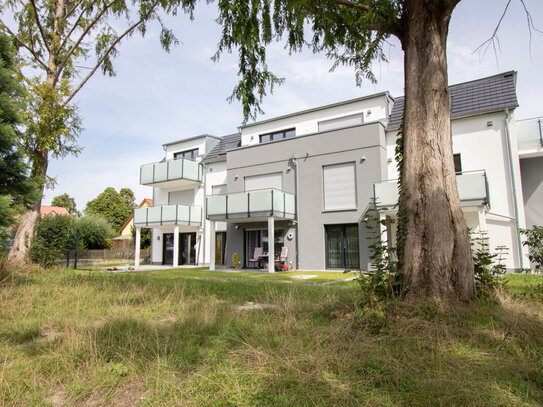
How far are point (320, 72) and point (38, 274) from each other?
9.45 meters

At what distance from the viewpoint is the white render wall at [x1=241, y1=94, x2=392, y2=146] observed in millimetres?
16172

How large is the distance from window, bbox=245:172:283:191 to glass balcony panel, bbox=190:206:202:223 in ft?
13.2

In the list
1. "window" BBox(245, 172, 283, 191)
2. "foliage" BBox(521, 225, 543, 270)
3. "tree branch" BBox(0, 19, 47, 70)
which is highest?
"tree branch" BBox(0, 19, 47, 70)

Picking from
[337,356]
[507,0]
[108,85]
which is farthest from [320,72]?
[108,85]

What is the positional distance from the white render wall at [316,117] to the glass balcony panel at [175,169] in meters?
3.89

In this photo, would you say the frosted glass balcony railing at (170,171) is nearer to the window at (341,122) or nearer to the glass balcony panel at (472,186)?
the window at (341,122)

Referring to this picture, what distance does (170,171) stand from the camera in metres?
20.6

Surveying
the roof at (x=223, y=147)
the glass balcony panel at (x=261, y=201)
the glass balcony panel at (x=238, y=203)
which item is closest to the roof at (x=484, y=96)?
the glass balcony panel at (x=261, y=201)

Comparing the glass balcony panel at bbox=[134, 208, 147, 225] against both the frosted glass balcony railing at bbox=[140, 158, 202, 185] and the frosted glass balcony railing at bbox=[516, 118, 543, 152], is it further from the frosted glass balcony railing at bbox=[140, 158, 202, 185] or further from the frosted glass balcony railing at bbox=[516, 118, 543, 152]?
the frosted glass balcony railing at bbox=[516, 118, 543, 152]

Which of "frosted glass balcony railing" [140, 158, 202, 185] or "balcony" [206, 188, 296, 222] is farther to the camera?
"frosted glass balcony railing" [140, 158, 202, 185]

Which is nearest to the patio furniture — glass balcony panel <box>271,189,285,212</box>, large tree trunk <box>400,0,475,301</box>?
glass balcony panel <box>271,189,285,212</box>

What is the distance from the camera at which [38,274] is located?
392 inches

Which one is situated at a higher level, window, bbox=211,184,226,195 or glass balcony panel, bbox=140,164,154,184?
glass balcony panel, bbox=140,164,154,184

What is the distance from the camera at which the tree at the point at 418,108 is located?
4516 millimetres
